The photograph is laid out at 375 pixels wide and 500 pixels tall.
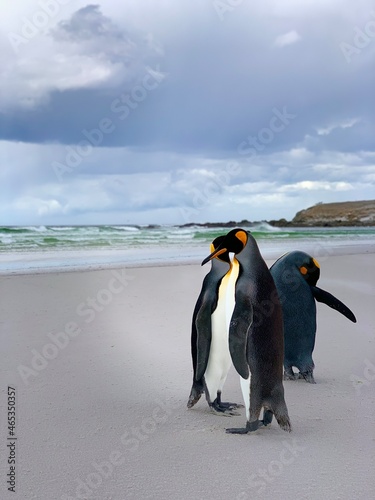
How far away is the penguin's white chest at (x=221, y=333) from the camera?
8.81ft

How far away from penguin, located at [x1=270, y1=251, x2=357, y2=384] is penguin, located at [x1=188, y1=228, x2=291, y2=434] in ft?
2.96

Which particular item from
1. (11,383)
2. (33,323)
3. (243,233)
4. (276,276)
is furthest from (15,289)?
(243,233)

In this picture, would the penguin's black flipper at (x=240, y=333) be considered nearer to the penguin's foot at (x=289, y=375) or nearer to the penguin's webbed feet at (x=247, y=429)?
the penguin's webbed feet at (x=247, y=429)

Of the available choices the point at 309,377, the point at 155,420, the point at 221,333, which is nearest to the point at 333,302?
the point at 309,377

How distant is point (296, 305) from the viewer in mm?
3643

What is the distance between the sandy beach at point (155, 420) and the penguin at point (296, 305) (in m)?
0.19

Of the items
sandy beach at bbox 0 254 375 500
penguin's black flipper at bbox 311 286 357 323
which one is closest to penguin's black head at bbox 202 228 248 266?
sandy beach at bbox 0 254 375 500

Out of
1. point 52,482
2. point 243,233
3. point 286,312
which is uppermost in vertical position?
point 243,233

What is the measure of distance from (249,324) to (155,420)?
0.75m

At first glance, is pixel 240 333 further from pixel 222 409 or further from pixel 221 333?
pixel 222 409

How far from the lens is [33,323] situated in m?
5.11

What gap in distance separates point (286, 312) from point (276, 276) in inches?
9.5

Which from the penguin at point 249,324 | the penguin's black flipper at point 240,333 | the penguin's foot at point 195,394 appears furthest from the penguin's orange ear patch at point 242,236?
the penguin's foot at point 195,394

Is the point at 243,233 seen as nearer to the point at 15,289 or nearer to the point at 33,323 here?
the point at 33,323
